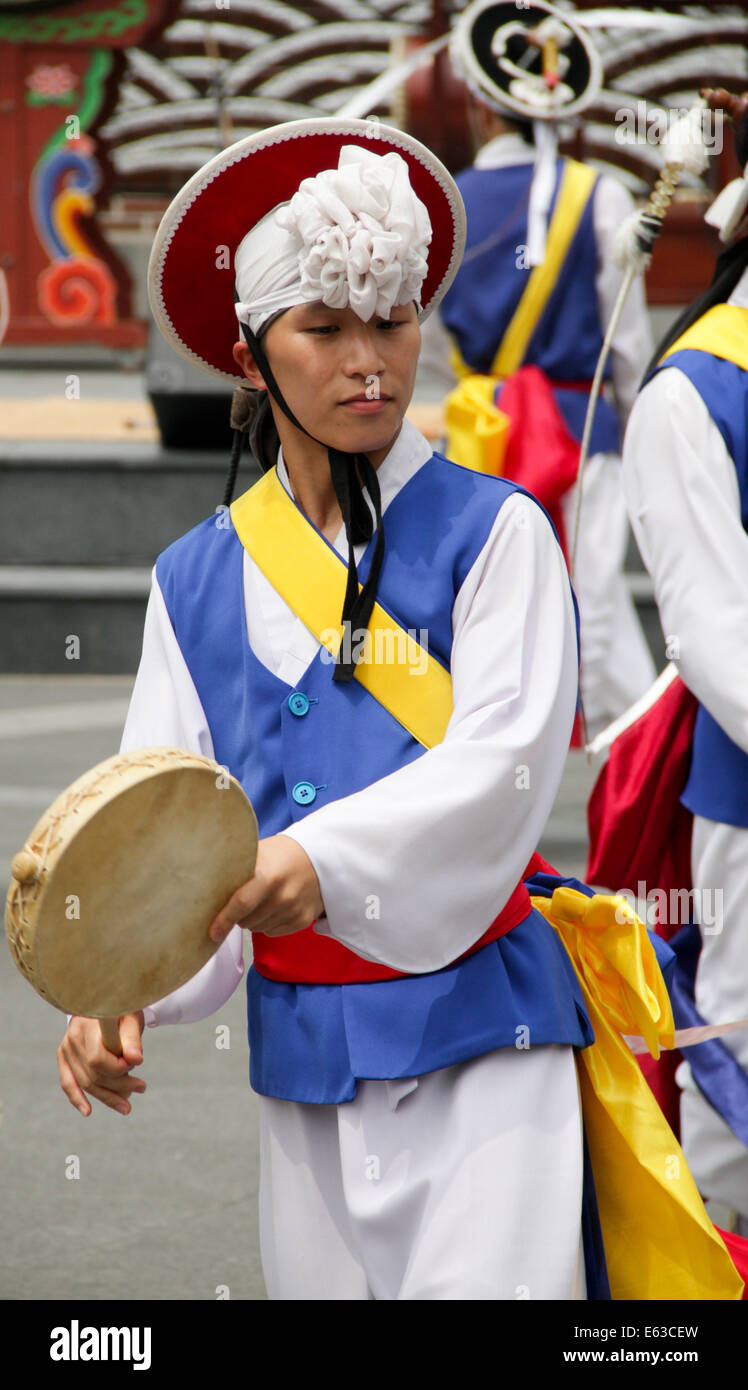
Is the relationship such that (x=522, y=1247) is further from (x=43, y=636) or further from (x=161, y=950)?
(x=43, y=636)

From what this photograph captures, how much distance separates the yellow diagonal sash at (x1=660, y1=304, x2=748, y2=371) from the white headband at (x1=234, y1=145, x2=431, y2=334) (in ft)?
2.94

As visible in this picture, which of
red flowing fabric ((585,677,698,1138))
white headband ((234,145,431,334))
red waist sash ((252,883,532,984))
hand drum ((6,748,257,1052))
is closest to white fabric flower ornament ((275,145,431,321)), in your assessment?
white headband ((234,145,431,334))

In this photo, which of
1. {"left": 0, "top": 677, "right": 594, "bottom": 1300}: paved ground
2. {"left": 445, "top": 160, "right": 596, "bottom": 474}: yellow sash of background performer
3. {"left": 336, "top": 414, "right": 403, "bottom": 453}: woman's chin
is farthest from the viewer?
{"left": 445, "top": 160, "right": 596, "bottom": 474}: yellow sash of background performer

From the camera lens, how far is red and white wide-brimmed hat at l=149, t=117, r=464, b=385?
2.29 m

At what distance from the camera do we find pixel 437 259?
8.03ft

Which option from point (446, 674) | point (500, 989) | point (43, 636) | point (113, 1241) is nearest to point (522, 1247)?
point (500, 989)

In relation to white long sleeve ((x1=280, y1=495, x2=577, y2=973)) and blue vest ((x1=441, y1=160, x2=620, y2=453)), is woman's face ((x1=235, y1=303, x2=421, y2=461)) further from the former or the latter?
blue vest ((x1=441, y1=160, x2=620, y2=453))

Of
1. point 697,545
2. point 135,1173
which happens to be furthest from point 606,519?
point 697,545

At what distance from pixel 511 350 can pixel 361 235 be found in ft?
12.9

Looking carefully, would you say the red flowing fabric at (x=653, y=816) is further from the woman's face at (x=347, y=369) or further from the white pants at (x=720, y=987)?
the woman's face at (x=347, y=369)

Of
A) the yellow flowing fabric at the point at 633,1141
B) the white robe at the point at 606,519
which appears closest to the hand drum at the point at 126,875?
the yellow flowing fabric at the point at 633,1141

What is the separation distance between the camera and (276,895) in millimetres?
1933

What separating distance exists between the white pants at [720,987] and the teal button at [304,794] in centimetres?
112

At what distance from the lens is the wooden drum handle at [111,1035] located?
6.86 ft
